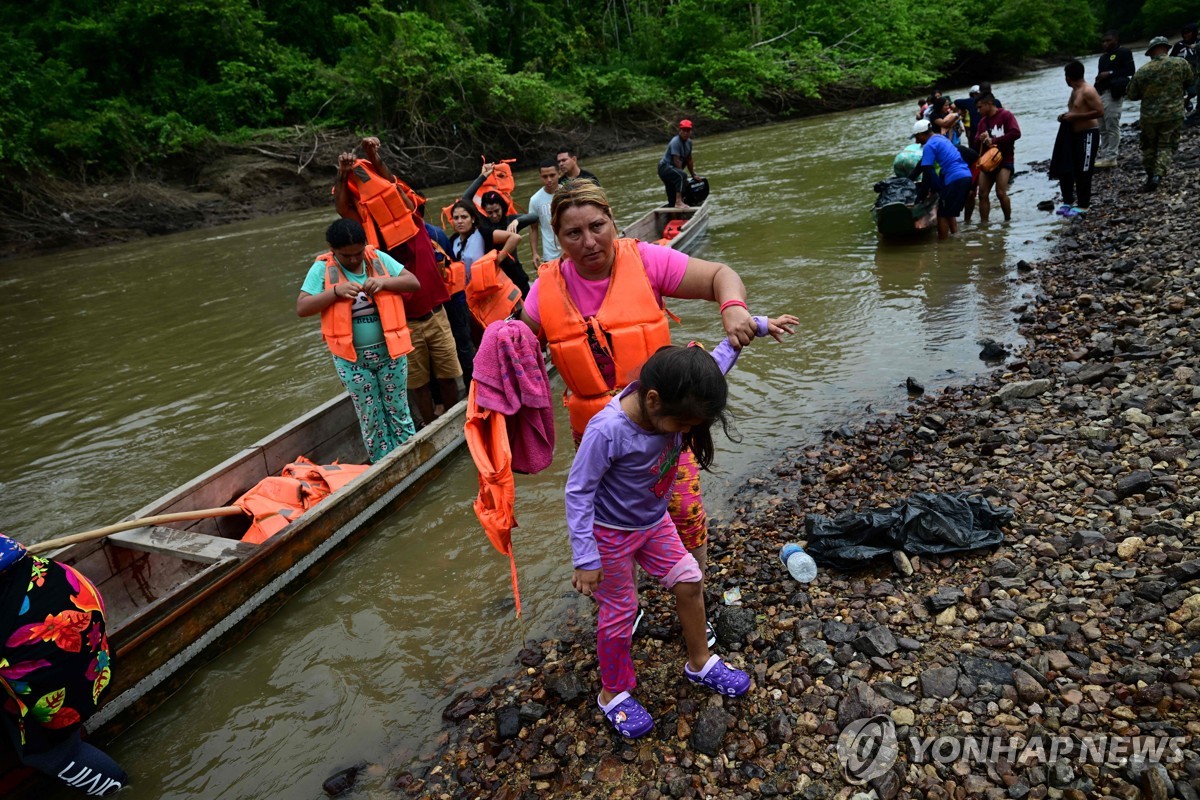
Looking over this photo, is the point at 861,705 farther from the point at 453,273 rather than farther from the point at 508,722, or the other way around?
the point at 453,273

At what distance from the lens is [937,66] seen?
35531 mm

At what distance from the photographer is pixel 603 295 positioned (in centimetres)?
284

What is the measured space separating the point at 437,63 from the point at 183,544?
2541 centimetres

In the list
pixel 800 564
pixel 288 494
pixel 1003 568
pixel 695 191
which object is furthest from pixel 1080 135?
pixel 288 494

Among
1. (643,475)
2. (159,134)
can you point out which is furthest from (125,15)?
(643,475)

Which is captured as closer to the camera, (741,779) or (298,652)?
(741,779)

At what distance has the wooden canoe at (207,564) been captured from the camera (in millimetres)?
3781

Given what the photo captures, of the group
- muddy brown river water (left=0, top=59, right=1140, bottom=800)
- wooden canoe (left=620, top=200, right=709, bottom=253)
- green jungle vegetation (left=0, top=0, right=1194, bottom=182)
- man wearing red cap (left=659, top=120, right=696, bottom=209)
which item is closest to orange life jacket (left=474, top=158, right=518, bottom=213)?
muddy brown river water (left=0, top=59, right=1140, bottom=800)

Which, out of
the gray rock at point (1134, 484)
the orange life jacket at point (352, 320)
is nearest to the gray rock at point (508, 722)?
the orange life jacket at point (352, 320)

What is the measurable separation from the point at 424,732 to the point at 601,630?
131cm

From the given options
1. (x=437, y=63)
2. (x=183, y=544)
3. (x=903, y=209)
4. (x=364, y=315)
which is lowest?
(x=183, y=544)

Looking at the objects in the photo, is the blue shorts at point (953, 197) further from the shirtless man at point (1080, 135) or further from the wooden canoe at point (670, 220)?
the wooden canoe at point (670, 220)

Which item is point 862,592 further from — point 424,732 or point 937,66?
point 937,66

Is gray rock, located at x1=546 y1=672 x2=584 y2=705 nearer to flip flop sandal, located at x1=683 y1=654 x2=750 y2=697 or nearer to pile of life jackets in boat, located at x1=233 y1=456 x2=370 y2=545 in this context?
flip flop sandal, located at x1=683 y1=654 x2=750 y2=697
